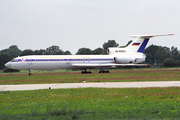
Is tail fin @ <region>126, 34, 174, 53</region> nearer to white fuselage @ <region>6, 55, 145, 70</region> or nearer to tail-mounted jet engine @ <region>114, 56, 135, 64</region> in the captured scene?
white fuselage @ <region>6, 55, 145, 70</region>

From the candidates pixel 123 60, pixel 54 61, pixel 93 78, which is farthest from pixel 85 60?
pixel 93 78

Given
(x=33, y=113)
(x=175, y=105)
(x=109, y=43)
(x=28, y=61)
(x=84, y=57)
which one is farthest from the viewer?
(x=109, y=43)

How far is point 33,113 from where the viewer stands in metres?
10.1

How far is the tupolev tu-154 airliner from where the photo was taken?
4375 cm

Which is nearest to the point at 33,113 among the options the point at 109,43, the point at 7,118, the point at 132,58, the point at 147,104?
the point at 7,118

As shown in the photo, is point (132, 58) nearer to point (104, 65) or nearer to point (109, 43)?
point (104, 65)

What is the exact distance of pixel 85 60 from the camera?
1832 inches

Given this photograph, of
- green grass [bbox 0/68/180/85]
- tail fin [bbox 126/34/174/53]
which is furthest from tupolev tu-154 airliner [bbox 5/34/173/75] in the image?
green grass [bbox 0/68/180/85]

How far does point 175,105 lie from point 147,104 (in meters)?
1.22

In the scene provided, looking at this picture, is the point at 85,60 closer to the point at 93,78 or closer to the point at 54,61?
the point at 54,61

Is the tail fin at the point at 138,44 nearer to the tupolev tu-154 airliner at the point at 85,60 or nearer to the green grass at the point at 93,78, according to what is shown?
the tupolev tu-154 airliner at the point at 85,60

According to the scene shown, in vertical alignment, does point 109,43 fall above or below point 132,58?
above

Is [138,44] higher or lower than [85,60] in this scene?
higher

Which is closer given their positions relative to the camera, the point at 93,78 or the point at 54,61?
the point at 93,78
